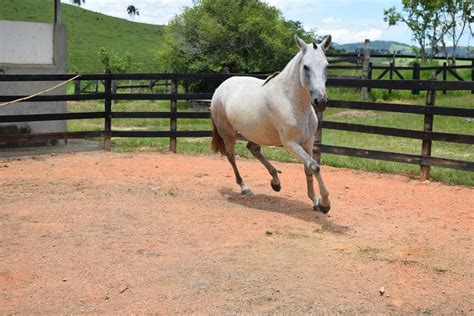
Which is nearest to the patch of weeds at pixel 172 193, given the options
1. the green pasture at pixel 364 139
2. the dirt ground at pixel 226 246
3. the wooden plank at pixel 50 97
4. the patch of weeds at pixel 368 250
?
the dirt ground at pixel 226 246

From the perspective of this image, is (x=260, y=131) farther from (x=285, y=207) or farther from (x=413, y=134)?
(x=413, y=134)

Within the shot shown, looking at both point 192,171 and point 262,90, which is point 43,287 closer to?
point 262,90

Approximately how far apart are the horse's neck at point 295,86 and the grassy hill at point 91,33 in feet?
136

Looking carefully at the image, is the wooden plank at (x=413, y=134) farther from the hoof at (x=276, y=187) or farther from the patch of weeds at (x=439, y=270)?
the patch of weeds at (x=439, y=270)

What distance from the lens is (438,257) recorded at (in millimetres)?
5309

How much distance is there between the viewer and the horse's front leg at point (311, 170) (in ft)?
21.4

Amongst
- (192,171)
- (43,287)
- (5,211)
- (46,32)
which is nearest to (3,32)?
(46,32)

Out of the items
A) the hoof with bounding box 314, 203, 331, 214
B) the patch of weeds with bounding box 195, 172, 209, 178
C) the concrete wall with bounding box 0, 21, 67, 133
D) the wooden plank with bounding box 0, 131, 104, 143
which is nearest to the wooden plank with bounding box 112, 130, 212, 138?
the wooden plank with bounding box 0, 131, 104, 143

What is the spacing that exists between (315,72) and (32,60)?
737cm

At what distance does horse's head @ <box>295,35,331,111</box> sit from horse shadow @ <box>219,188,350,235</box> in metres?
1.24

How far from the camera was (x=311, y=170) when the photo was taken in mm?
6539

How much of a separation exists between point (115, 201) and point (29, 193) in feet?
4.16

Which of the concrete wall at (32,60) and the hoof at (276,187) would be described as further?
the concrete wall at (32,60)

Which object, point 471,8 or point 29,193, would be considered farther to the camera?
point 471,8
